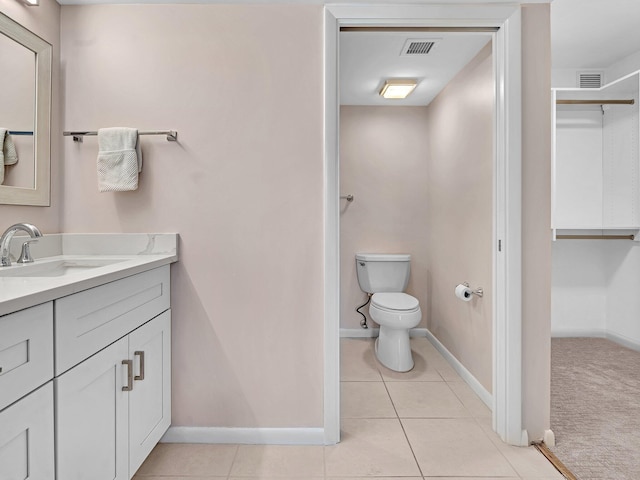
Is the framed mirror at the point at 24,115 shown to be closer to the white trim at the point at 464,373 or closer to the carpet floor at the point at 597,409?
the white trim at the point at 464,373

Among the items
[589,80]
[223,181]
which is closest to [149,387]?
[223,181]

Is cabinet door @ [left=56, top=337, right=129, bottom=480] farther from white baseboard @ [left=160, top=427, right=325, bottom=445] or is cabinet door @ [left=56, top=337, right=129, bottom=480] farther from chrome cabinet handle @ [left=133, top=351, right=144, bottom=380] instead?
white baseboard @ [left=160, top=427, right=325, bottom=445]

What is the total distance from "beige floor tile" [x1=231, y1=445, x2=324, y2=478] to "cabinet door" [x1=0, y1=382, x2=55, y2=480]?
2.69ft

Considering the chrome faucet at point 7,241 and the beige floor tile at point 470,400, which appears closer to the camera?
the chrome faucet at point 7,241

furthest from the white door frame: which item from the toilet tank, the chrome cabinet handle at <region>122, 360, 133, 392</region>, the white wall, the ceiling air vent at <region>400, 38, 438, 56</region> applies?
the white wall

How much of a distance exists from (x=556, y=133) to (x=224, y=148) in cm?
289

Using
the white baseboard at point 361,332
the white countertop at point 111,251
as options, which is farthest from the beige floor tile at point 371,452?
the white baseboard at point 361,332

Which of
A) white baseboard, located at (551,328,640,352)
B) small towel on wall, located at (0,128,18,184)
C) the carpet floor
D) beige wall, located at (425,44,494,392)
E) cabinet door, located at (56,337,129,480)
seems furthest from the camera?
white baseboard, located at (551,328,640,352)

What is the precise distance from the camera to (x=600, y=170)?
10.4ft

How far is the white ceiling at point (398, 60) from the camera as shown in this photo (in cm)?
213

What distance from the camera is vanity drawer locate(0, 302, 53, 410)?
0.81 meters

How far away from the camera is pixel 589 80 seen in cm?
321

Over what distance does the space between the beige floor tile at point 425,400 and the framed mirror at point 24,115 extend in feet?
6.95

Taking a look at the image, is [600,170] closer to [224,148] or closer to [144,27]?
[224,148]
